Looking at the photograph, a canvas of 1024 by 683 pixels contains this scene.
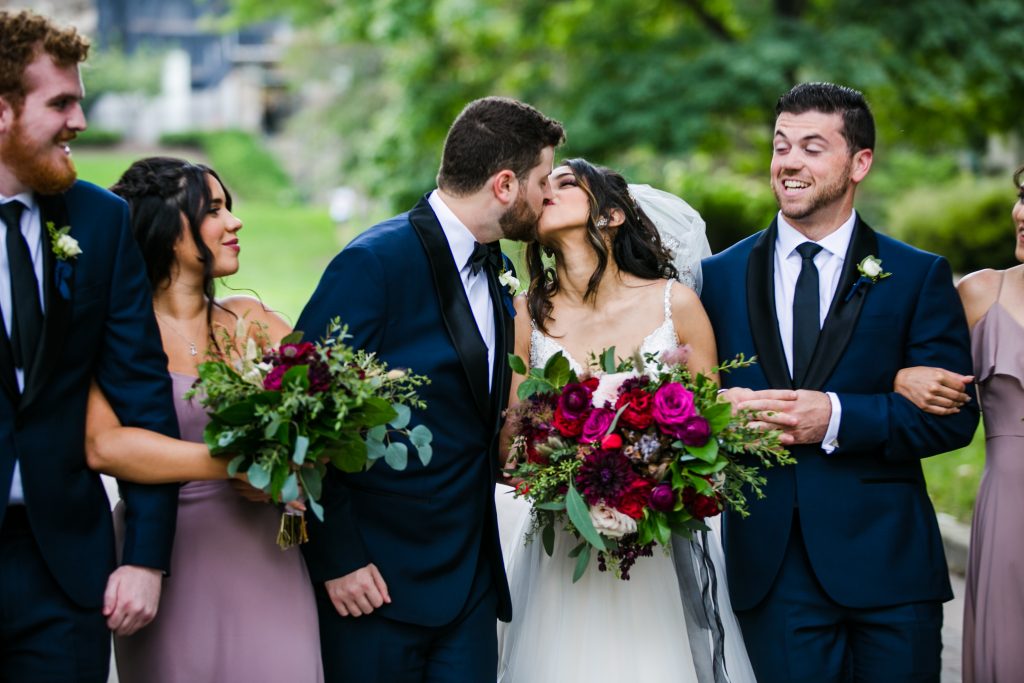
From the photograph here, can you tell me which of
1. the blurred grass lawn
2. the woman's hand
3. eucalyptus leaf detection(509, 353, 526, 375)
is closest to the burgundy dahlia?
eucalyptus leaf detection(509, 353, 526, 375)

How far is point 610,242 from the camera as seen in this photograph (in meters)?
4.87

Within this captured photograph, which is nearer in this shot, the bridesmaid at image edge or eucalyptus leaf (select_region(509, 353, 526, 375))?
eucalyptus leaf (select_region(509, 353, 526, 375))

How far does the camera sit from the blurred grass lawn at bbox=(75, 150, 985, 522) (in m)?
9.50

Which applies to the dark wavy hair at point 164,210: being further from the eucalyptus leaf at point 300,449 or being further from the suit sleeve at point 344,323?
the eucalyptus leaf at point 300,449

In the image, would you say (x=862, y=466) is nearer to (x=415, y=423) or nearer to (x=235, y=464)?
(x=415, y=423)

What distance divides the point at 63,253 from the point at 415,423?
1.27m

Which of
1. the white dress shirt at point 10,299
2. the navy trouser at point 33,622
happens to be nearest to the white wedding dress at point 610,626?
the navy trouser at point 33,622

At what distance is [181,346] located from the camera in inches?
164

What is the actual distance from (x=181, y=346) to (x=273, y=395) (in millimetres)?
918

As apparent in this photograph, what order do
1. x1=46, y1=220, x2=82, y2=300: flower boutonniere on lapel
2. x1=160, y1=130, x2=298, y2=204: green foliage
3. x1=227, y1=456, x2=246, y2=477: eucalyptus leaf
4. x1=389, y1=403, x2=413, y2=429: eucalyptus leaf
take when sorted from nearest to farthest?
1. x1=46, y1=220, x2=82, y2=300: flower boutonniere on lapel
2. x1=227, y1=456, x2=246, y2=477: eucalyptus leaf
3. x1=389, y1=403, x2=413, y2=429: eucalyptus leaf
4. x1=160, y1=130, x2=298, y2=204: green foliage

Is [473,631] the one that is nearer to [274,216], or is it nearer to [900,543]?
[900,543]

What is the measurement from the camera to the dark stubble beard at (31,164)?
10.7 ft

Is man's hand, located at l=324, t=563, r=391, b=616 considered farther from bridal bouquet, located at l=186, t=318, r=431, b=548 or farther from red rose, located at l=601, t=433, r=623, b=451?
red rose, located at l=601, t=433, r=623, b=451

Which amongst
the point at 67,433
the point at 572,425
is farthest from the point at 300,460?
the point at 572,425
